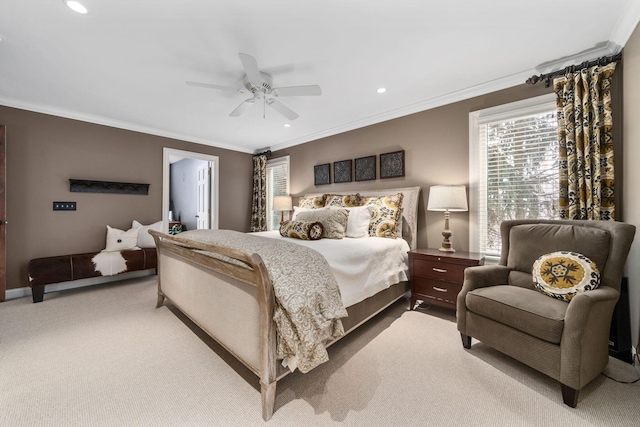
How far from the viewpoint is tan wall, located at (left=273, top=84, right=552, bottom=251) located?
9.69 feet

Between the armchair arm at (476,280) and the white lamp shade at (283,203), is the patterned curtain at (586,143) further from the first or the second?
the white lamp shade at (283,203)

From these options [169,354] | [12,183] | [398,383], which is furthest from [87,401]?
[12,183]

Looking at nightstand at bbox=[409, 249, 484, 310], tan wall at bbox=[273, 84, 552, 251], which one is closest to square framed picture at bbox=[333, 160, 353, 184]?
tan wall at bbox=[273, 84, 552, 251]

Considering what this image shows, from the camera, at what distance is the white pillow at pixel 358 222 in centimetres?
311

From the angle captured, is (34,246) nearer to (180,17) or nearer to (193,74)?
(193,74)

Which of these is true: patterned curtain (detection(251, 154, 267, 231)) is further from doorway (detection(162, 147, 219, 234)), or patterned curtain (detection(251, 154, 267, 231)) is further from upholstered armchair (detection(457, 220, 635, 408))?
upholstered armchair (detection(457, 220, 635, 408))

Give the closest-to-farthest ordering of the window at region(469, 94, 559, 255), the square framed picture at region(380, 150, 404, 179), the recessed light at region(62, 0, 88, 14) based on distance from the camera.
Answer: the recessed light at region(62, 0, 88, 14), the window at region(469, 94, 559, 255), the square framed picture at region(380, 150, 404, 179)

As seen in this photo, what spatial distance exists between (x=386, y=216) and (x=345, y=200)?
761 millimetres

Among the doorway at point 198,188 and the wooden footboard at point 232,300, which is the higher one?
the doorway at point 198,188

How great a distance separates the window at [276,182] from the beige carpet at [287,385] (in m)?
3.26

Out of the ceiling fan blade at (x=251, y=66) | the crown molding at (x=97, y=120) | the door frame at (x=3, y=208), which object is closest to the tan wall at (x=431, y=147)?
the ceiling fan blade at (x=251, y=66)

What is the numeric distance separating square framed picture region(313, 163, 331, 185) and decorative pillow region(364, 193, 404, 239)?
1.25 m

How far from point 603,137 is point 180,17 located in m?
3.45

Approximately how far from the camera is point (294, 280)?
1.43 meters
